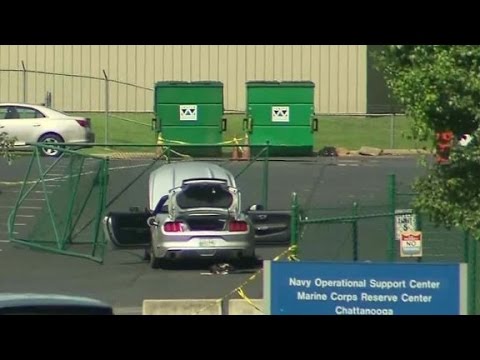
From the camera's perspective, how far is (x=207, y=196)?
720 inches

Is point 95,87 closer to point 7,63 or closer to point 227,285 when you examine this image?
point 7,63

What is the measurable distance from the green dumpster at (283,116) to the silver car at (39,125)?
4572 mm

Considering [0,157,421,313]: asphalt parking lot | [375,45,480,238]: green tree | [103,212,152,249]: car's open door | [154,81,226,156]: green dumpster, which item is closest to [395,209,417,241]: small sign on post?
[0,157,421,313]: asphalt parking lot

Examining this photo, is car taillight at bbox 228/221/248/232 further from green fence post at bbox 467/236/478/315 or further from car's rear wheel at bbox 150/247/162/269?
green fence post at bbox 467/236/478/315

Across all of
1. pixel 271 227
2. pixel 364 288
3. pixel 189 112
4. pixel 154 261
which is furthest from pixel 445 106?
pixel 189 112

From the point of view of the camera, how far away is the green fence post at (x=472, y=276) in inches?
472

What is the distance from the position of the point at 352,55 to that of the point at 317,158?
22.4ft

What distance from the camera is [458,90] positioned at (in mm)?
7547

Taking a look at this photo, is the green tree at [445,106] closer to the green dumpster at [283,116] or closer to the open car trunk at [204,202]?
the open car trunk at [204,202]

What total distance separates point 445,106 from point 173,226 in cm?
1034

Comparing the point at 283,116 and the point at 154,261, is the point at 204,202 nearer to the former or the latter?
the point at 154,261

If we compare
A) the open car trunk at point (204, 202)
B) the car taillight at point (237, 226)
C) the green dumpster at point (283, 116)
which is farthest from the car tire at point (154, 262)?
the green dumpster at point (283, 116)

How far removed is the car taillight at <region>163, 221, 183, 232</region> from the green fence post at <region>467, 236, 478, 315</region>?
580cm

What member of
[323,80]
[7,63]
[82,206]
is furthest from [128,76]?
[82,206]
